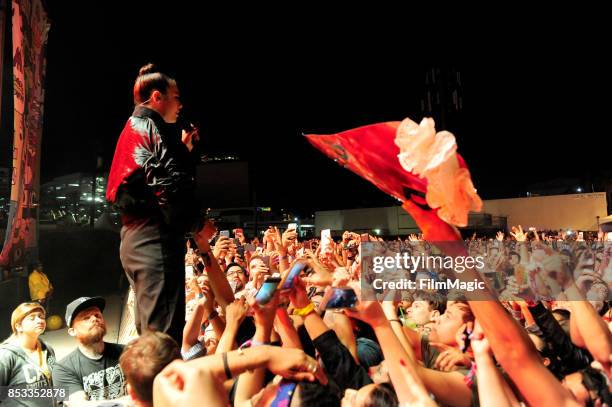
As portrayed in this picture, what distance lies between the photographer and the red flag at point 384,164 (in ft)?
5.10

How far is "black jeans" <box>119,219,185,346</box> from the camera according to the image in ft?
7.13

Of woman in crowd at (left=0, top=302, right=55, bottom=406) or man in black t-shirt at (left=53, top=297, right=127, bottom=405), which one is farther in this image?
woman in crowd at (left=0, top=302, right=55, bottom=406)

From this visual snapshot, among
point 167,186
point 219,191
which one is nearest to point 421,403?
point 167,186

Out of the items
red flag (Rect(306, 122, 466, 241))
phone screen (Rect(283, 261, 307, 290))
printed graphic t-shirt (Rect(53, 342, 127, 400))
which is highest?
red flag (Rect(306, 122, 466, 241))

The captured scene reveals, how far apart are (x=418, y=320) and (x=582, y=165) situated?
27881 mm

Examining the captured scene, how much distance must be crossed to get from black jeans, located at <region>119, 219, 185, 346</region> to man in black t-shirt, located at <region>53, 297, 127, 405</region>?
148 centimetres

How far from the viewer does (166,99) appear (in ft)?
8.18

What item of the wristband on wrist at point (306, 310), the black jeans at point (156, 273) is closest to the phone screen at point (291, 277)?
the wristband on wrist at point (306, 310)

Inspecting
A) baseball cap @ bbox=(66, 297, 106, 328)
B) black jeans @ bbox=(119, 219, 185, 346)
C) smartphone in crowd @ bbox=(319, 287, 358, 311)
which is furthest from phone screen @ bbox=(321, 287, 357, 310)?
baseball cap @ bbox=(66, 297, 106, 328)

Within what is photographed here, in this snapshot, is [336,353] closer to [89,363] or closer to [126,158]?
[126,158]

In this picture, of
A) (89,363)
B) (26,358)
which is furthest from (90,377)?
(26,358)

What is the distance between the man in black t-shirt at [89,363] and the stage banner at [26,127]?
5.21 m

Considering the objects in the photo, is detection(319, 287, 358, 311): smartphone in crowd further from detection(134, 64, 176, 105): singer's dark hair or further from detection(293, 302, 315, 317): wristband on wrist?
detection(134, 64, 176, 105): singer's dark hair

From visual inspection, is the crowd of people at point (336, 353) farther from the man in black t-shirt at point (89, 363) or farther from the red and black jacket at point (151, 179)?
the red and black jacket at point (151, 179)
